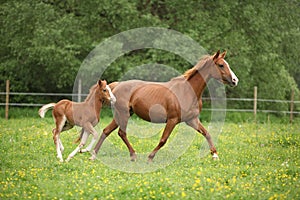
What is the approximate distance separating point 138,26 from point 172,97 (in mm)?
12691

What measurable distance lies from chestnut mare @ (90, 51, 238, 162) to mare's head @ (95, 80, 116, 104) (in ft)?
1.48

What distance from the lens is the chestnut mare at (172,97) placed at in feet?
35.1

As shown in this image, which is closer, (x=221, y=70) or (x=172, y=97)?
(x=172, y=97)

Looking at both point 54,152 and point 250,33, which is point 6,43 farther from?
point 54,152

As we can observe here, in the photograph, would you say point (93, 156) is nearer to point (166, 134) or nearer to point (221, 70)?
point (166, 134)

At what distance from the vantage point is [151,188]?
8008mm

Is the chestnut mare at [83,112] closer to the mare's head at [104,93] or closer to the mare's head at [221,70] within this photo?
the mare's head at [104,93]

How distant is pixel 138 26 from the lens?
75.4ft

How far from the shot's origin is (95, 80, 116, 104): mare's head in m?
11.0


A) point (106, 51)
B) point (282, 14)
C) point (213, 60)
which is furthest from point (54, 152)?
point (282, 14)

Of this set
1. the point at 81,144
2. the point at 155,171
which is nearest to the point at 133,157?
the point at 81,144

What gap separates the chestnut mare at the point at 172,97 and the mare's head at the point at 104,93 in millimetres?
450

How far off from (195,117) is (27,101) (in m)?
16.1

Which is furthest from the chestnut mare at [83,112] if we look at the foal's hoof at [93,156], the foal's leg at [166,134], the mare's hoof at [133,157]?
the foal's leg at [166,134]
